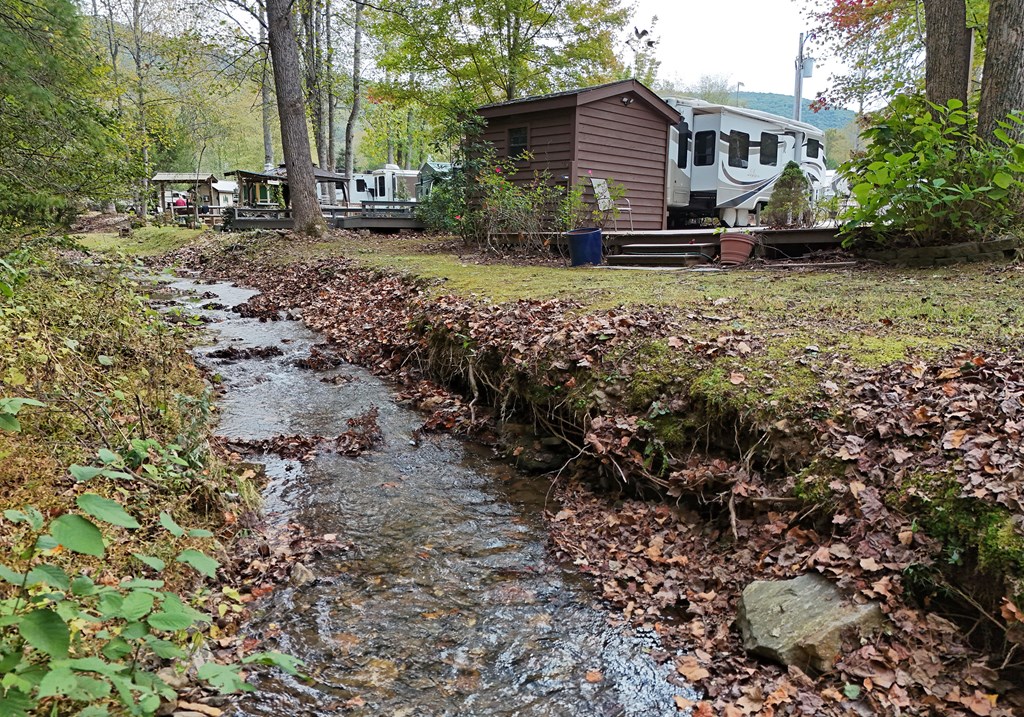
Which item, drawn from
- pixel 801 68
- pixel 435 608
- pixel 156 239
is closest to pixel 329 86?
pixel 156 239

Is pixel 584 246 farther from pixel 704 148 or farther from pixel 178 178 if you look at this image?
pixel 178 178

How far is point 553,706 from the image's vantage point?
9.30ft

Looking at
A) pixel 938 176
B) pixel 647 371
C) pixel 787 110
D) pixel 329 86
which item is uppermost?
pixel 787 110

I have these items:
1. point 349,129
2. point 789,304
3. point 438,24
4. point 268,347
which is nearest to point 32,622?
point 789,304

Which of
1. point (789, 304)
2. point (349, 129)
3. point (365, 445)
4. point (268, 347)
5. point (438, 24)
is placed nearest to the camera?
point (365, 445)

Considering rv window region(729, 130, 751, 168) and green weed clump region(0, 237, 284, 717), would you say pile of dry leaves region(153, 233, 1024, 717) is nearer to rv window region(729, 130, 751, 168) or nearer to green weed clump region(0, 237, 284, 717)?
green weed clump region(0, 237, 284, 717)

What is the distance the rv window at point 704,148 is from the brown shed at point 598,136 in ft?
10.6

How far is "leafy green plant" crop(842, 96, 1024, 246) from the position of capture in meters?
7.68

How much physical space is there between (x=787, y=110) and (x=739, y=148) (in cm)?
8531

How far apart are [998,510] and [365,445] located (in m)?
Answer: 4.39

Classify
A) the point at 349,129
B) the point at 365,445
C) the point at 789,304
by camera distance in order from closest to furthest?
the point at 365,445 → the point at 789,304 → the point at 349,129

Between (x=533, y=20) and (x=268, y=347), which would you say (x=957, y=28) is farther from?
(x=533, y=20)

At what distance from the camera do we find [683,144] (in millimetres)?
20641

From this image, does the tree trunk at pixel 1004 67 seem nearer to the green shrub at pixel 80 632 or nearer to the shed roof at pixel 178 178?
the green shrub at pixel 80 632
